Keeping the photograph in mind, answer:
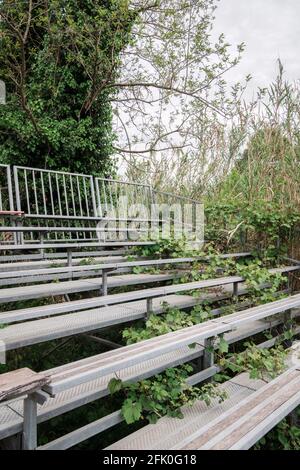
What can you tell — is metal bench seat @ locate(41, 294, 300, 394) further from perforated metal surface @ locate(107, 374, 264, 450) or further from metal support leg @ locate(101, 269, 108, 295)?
metal support leg @ locate(101, 269, 108, 295)

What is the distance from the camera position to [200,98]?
6.50 metres

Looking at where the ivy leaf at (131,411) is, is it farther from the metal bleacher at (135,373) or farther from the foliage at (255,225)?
the foliage at (255,225)

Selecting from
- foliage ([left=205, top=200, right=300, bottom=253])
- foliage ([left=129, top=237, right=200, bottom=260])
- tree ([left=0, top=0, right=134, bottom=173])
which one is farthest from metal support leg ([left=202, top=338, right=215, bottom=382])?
tree ([left=0, top=0, right=134, bottom=173])

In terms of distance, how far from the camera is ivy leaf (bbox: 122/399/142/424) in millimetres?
1512

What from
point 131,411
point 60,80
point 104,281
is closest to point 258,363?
point 131,411

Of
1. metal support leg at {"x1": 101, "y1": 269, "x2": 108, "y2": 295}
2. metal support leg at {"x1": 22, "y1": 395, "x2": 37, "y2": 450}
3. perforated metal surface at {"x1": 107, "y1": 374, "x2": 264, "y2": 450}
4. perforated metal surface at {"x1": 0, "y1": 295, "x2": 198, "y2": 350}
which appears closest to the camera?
metal support leg at {"x1": 22, "y1": 395, "x2": 37, "y2": 450}

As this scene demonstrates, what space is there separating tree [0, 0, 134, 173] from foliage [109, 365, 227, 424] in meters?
4.35

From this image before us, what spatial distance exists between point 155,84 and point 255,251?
12.8 ft

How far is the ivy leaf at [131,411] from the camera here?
151 cm

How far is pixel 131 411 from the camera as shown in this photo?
154 centimetres

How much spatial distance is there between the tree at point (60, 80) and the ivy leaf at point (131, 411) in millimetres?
4480

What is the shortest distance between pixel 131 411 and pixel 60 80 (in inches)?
204
